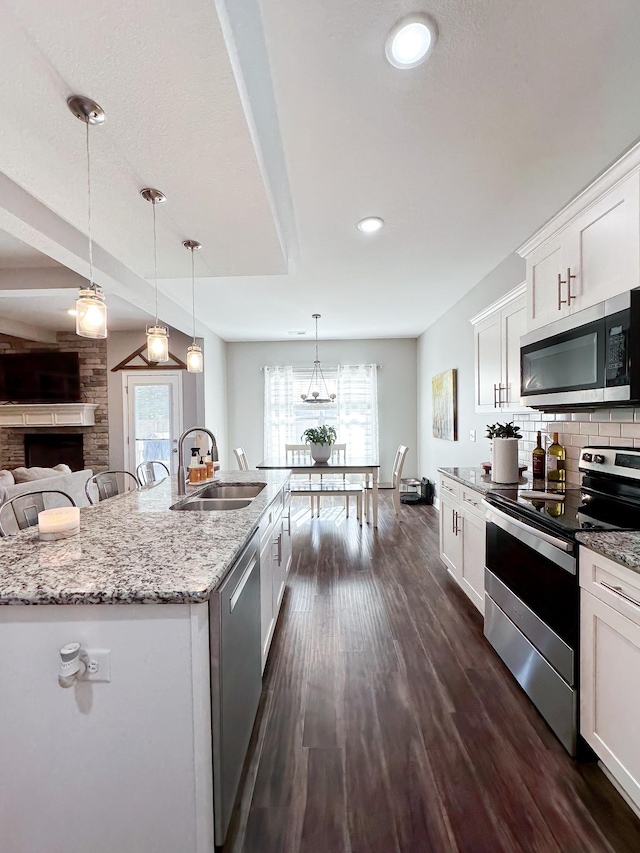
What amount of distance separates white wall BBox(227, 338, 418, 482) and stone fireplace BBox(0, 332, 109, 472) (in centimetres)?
202

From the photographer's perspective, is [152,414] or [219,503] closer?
[219,503]

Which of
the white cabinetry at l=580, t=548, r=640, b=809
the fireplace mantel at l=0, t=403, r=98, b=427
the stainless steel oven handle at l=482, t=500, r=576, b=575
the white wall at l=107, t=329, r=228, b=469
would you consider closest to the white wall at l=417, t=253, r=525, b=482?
the stainless steel oven handle at l=482, t=500, r=576, b=575

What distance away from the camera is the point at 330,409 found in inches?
277

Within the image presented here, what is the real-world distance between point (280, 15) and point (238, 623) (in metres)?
1.99

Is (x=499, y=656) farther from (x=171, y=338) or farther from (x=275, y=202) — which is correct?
(x=171, y=338)

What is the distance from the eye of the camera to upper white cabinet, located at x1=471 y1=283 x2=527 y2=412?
107 inches

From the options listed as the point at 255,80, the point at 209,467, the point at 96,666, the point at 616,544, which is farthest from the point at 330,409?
the point at 96,666

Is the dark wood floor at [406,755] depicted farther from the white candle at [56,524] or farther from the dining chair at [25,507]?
the dining chair at [25,507]

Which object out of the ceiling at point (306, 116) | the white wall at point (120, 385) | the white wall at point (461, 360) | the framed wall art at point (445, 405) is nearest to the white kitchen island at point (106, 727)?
the ceiling at point (306, 116)

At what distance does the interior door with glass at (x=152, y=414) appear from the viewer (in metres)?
6.10

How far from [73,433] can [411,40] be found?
6548 millimetres

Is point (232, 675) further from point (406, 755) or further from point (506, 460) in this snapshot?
point (506, 460)

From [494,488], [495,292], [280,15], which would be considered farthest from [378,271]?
[280,15]

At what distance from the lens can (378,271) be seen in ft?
12.0
